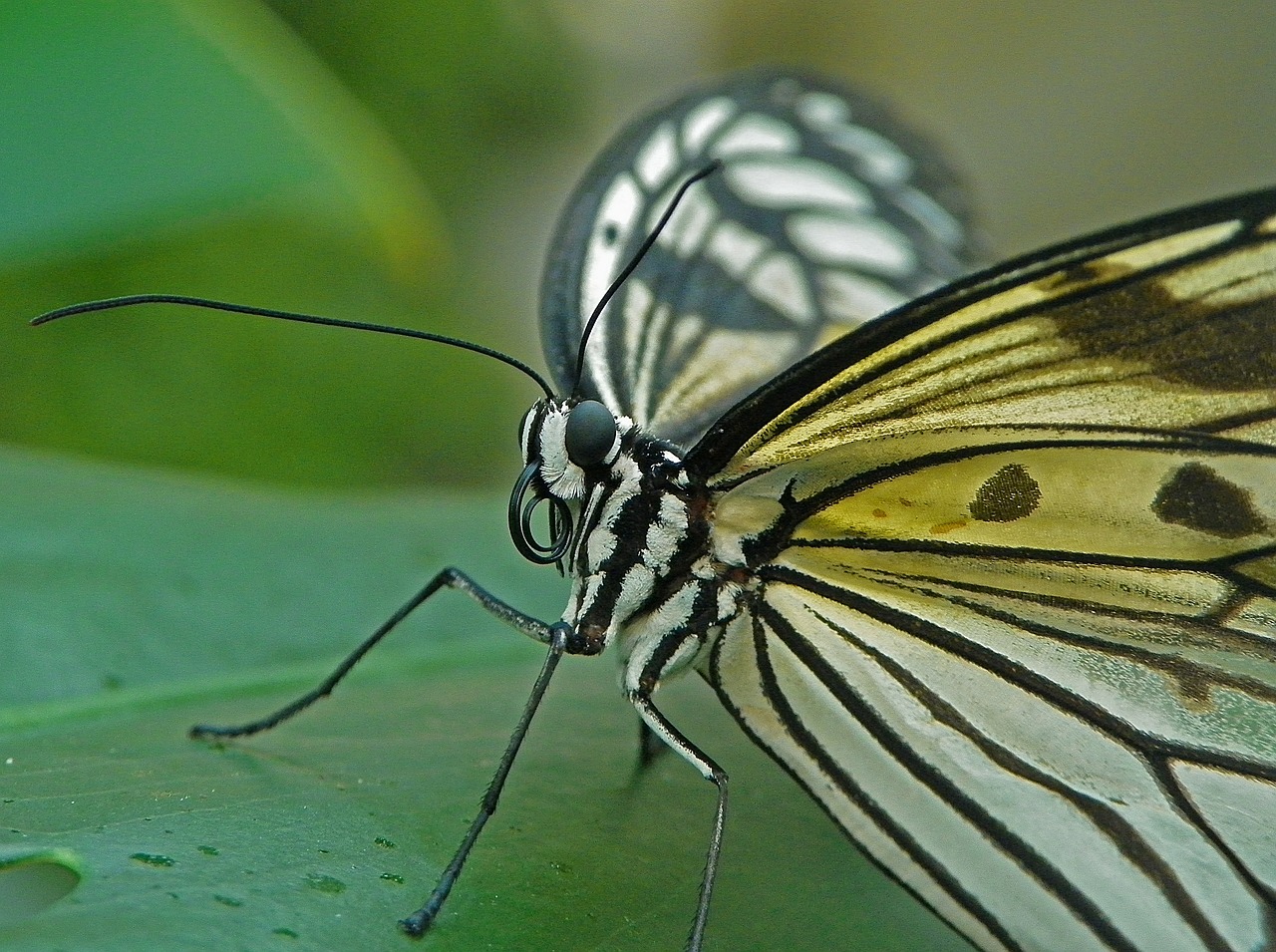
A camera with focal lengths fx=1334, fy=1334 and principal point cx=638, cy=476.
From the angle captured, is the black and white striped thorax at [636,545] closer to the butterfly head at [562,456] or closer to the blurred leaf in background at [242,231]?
the butterfly head at [562,456]

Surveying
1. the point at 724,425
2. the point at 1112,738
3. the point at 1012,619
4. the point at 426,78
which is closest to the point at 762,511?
the point at 724,425

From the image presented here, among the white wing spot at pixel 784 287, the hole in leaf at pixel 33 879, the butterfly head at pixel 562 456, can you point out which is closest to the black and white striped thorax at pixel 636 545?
the butterfly head at pixel 562 456

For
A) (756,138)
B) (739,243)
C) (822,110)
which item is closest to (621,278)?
Result: (739,243)

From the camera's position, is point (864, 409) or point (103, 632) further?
point (103, 632)

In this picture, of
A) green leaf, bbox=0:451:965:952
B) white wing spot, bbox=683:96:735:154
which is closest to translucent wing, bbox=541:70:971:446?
white wing spot, bbox=683:96:735:154

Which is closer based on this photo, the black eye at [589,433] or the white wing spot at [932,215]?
the black eye at [589,433]

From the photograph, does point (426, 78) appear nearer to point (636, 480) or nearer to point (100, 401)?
point (100, 401)

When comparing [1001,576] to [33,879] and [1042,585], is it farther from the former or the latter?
[33,879]
